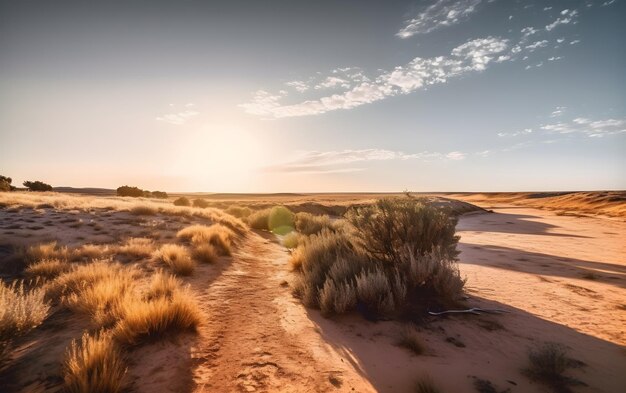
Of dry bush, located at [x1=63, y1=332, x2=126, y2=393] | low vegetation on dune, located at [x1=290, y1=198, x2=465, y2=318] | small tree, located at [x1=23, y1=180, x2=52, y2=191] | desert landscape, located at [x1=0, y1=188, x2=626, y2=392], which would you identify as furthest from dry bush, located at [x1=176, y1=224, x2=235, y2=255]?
small tree, located at [x1=23, y1=180, x2=52, y2=191]

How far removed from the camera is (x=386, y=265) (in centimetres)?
672

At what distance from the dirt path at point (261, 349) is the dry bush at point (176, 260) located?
0.78 meters

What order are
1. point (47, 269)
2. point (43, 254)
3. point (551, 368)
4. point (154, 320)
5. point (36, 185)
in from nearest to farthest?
point (551, 368) → point (154, 320) → point (47, 269) → point (43, 254) → point (36, 185)

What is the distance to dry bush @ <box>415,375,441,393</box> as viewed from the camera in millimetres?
3197

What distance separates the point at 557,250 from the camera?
42.9ft

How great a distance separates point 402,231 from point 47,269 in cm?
789

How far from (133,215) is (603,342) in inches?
739

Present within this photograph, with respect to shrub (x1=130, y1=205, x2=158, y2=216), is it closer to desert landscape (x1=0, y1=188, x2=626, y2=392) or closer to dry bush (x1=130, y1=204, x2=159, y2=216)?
dry bush (x1=130, y1=204, x2=159, y2=216)

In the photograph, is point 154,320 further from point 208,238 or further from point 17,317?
point 208,238

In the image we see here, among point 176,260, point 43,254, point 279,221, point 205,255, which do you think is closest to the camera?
point 43,254

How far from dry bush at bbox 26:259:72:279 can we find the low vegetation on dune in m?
5.31

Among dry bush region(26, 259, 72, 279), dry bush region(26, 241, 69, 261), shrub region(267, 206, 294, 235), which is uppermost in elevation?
dry bush region(26, 241, 69, 261)

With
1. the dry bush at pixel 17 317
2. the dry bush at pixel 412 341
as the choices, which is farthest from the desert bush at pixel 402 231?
the dry bush at pixel 17 317

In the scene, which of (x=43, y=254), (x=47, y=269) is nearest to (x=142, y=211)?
(x=43, y=254)
